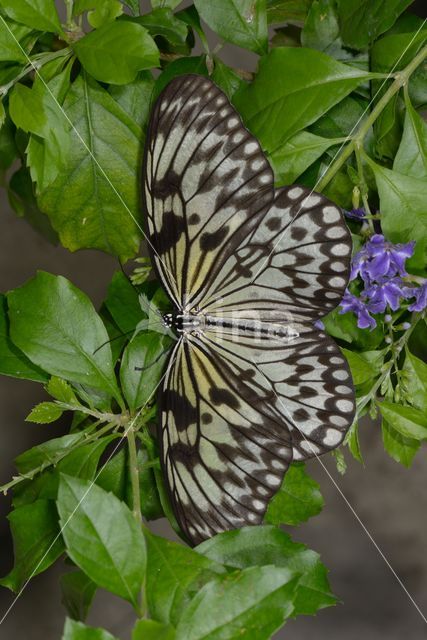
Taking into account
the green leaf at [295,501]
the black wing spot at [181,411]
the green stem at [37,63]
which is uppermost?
the green stem at [37,63]

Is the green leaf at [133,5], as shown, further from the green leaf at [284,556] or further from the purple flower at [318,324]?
the green leaf at [284,556]

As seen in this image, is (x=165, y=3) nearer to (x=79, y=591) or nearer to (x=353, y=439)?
(x=353, y=439)

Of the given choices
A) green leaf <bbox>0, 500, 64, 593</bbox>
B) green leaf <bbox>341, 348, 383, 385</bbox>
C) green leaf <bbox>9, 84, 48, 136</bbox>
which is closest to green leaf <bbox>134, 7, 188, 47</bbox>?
green leaf <bbox>9, 84, 48, 136</bbox>

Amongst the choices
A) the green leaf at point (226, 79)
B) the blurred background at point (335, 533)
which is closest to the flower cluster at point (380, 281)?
the green leaf at point (226, 79)

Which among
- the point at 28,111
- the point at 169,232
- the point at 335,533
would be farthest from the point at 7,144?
the point at 335,533

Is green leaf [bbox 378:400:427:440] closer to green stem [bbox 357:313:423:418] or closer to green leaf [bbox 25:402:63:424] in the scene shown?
green stem [bbox 357:313:423:418]

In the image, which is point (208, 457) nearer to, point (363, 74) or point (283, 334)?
point (283, 334)
